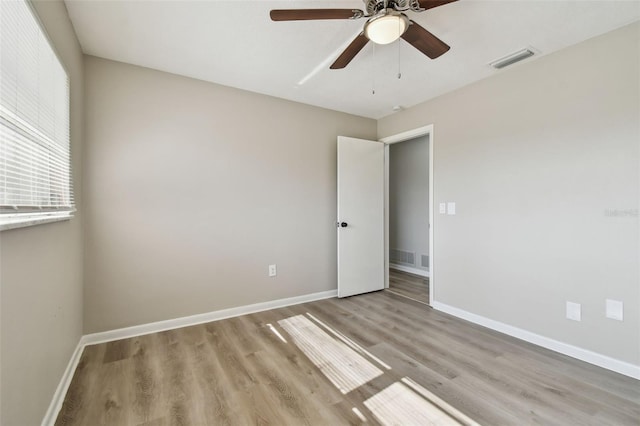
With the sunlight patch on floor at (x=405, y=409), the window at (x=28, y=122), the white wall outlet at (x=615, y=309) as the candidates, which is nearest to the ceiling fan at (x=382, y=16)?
the window at (x=28, y=122)

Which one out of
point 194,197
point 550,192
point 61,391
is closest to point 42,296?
point 61,391

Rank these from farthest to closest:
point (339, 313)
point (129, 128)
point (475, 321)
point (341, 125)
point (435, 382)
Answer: point (341, 125)
point (339, 313)
point (475, 321)
point (129, 128)
point (435, 382)

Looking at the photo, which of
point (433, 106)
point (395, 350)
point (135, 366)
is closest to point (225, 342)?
point (135, 366)

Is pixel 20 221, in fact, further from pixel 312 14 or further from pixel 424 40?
pixel 424 40

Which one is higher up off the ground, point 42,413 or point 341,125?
point 341,125

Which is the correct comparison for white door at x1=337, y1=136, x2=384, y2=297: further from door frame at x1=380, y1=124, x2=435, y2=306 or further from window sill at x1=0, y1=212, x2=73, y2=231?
window sill at x1=0, y1=212, x2=73, y2=231

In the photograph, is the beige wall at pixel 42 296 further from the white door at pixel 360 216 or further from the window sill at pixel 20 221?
the white door at pixel 360 216

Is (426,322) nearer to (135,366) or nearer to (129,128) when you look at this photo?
(135,366)

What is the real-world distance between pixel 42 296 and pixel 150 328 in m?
1.36

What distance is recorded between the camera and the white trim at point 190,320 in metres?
2.44

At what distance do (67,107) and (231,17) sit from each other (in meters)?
1.32

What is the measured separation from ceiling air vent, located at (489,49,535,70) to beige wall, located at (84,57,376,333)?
6.37ft

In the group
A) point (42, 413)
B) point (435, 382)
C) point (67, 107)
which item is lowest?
point (435, 382)

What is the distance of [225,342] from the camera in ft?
8.04
